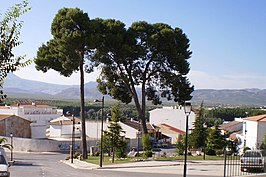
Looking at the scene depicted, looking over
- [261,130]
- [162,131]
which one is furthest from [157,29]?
[162,131]

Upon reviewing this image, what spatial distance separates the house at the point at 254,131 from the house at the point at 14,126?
102ft

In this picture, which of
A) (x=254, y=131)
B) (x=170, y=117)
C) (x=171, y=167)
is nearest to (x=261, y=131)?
(x=254, y=131)

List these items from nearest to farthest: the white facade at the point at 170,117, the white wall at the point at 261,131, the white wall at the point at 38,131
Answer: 1. the white wall at the point at 261,131
2. the white wall at the point at 38,131
3. the white facade at the point at 170,117

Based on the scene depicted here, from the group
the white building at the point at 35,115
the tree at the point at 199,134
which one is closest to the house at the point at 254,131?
the tree at the point at 199,134

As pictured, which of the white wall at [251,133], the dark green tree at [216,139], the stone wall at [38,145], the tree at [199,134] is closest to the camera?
the dark green tree at [216,139]

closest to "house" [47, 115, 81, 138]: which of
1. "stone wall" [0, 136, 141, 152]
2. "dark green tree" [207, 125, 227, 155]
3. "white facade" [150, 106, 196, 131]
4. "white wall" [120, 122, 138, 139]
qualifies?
"white wall" [120, 122, 138, 139]

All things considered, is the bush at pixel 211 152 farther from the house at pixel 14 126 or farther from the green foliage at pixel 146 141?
the house at pixel 14 126

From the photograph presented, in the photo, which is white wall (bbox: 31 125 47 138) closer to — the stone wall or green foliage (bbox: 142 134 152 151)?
the stone wall

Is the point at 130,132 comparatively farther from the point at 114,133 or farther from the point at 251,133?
the point at 114,133

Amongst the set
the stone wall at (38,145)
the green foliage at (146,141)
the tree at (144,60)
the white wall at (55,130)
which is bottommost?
the stone wall at (38,145)

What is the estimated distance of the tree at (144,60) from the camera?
38.9 m

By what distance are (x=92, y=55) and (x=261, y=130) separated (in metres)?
23.5

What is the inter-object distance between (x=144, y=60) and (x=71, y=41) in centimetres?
670

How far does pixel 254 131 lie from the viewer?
53.8m
